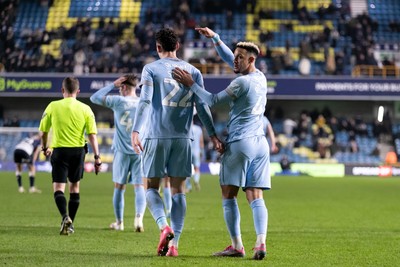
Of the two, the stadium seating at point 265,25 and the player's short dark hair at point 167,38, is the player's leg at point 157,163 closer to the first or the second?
the player's short dark hair at point 167,38

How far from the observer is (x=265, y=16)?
150 ft

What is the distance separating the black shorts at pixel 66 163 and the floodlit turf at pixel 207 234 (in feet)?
2.57

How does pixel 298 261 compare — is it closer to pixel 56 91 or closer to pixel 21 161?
pixel 21 161

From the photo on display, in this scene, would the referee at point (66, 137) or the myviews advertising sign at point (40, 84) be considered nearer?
the referee at point (66, 137)

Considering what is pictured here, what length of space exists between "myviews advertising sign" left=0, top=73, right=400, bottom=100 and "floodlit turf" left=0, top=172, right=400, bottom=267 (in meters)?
19.6

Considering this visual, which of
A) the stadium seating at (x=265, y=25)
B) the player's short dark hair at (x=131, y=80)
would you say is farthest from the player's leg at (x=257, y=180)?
the stadium seating at (x=265, y=25)

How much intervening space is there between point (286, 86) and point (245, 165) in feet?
107

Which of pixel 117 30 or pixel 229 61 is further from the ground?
pixel 117 30

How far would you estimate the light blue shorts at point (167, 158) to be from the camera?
880cm

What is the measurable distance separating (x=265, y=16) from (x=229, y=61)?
3708 cm

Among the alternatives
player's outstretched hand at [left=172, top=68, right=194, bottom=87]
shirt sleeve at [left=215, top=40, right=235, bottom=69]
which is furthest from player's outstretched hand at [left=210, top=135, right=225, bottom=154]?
shirt sleeve at [left=215, top=40, right=235, bottom=69]

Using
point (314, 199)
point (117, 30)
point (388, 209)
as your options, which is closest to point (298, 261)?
point (388, 209)

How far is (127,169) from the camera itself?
12.5m

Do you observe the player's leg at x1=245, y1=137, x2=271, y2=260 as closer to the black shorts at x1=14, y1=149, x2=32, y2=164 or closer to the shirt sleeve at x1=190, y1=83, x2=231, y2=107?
the shirt sleeve at x1=190, y1=83, x2=231, y2=107
